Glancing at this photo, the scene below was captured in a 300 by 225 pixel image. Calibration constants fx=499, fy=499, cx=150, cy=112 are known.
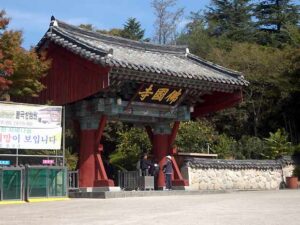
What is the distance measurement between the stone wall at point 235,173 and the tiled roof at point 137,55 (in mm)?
4275

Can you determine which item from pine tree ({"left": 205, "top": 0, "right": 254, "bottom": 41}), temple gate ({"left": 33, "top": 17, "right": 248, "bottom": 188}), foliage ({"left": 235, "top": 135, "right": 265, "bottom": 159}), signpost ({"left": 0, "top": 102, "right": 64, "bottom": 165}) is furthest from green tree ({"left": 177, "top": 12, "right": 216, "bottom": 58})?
signpost ({"left": 0, "top": 102, "right": 64, "bottom": 165})

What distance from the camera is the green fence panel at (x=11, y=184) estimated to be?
627 inches

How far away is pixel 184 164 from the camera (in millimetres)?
23234

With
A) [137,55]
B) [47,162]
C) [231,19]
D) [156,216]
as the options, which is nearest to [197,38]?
[231,19]

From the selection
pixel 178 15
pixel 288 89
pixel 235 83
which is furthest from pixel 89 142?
pixel 178 15

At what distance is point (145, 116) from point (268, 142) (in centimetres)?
1055

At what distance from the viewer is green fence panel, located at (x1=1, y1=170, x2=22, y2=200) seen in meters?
15.9

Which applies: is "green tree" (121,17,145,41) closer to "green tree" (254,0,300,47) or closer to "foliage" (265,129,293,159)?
"green tree" (254,0,300,47)

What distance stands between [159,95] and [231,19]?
3533cm

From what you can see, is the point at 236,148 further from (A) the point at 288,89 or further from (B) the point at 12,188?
(B) the point at 12,188

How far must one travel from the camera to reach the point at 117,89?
65.3ft

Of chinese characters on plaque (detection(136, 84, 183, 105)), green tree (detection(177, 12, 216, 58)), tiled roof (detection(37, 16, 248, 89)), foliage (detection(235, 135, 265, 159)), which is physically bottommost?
foliage (detection(235, 135, 265, 159))

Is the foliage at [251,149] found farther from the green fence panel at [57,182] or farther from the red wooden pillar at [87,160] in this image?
the green fence panel at [57,182]

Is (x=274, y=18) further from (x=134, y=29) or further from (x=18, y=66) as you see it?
(x=18, y=66)
